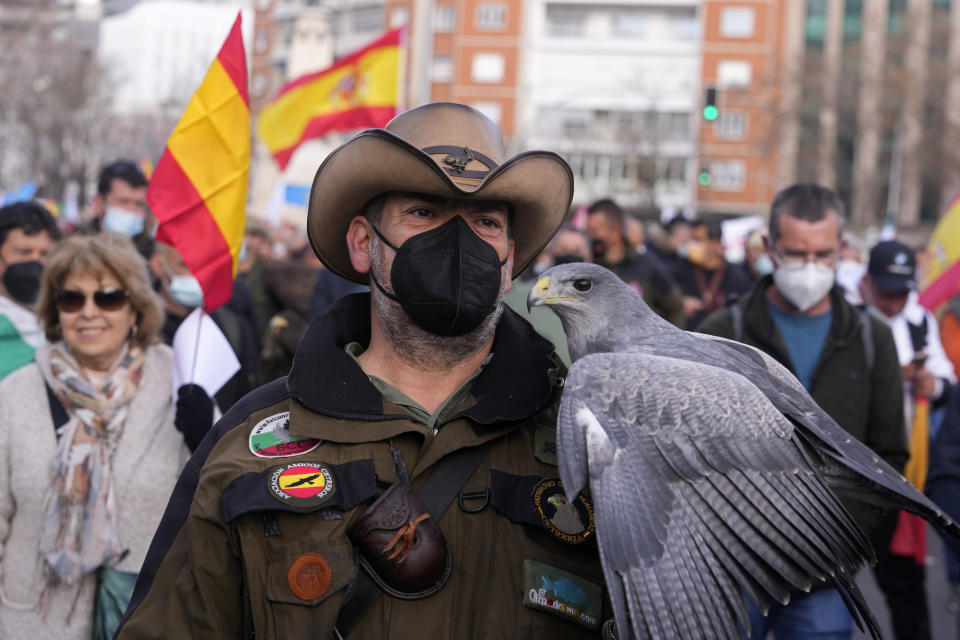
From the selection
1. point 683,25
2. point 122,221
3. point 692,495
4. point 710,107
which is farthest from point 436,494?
point 683,25

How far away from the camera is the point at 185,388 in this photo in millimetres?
4965

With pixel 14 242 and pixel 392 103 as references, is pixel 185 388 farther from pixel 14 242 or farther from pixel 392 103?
pixel 392 103

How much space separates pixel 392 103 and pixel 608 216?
3888 millimetres

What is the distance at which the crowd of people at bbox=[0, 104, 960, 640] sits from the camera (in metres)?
2.98

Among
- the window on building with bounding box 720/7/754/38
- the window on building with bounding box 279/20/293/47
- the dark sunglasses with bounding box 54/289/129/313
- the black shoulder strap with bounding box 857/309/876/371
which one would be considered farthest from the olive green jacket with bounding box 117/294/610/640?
the window on building with bounding box 279/20/293/47

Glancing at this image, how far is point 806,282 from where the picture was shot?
542 centimetres

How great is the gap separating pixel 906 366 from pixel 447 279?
17.0ft

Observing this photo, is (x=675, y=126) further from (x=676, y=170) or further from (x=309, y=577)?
(x=309, y=577)

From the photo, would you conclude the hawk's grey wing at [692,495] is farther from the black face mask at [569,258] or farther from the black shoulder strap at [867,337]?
the black face mask at [569,258]

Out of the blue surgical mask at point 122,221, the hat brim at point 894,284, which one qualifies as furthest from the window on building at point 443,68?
the hat brim at point 894,284

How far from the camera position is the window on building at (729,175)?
64.9 metres

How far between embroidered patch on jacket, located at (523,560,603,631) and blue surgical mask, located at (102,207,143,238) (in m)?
5.96

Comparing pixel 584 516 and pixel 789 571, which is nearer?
pixel 789 571

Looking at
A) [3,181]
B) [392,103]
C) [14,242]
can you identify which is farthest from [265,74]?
[14,242]
